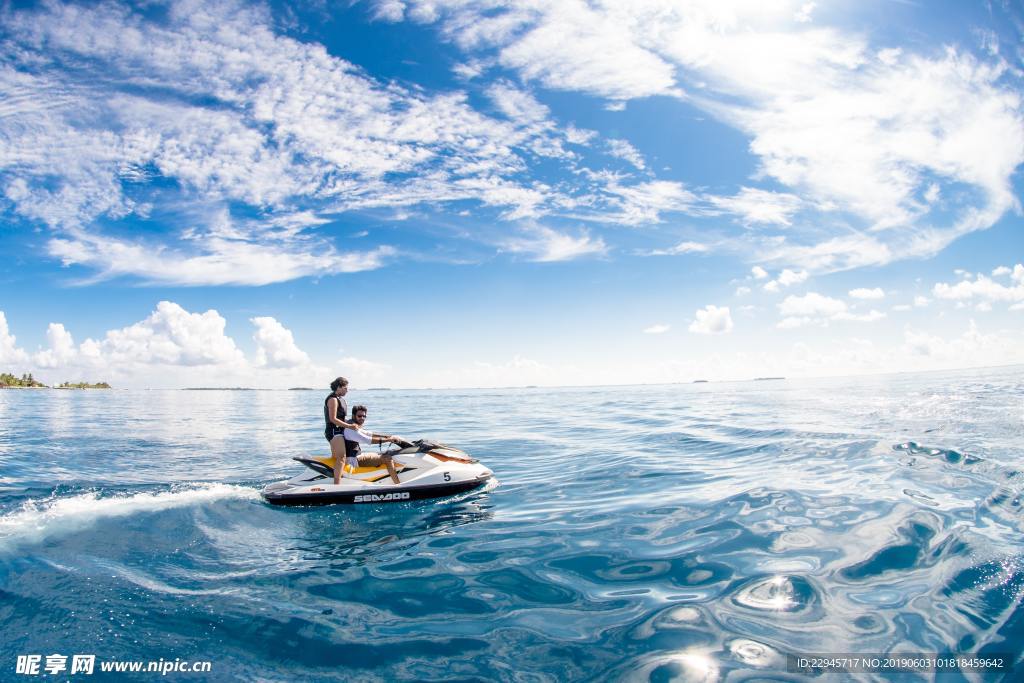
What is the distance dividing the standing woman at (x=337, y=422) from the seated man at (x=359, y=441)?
180 millimetres

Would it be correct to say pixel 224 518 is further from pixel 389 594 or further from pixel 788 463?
pixel 788 463

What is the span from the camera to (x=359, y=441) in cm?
1250

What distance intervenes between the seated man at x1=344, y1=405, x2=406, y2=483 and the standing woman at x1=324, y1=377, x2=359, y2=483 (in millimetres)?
180

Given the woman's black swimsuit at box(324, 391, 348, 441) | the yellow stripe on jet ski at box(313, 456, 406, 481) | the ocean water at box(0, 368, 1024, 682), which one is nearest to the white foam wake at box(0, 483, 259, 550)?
the ocean water at box(0, 368, 1024, 682)

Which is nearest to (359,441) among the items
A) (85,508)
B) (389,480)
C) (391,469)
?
(391,469)

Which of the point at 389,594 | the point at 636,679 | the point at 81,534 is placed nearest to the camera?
the point at 636,679

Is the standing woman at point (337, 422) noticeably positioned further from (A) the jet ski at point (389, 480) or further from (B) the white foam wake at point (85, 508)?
(B) the white foam wake at point (85, 508)

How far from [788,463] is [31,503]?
818 inches

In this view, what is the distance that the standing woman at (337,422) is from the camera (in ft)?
40.2

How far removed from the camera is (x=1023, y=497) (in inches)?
403

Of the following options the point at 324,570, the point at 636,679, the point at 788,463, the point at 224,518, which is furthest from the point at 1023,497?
A: the point at 224,518

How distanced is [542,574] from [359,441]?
6845mm

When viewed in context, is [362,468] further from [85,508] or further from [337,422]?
[85,508]

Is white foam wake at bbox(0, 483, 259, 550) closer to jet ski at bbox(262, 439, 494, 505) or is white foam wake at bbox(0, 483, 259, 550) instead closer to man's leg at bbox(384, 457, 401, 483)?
jet ski at bbox(262, 439, 494, 505)
